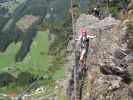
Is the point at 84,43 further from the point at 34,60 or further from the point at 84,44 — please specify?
the point at 34,60

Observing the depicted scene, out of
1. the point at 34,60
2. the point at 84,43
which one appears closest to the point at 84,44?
the point at 84,43

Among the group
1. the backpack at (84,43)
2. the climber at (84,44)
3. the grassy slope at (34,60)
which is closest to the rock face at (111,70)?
the climber at (84,44)

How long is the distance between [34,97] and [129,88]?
111m

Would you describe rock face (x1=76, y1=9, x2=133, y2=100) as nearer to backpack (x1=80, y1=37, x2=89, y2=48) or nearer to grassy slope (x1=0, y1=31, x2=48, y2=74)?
backpack (x1=80, y1=37, x2=89, y2=48)

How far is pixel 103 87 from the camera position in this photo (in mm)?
17594

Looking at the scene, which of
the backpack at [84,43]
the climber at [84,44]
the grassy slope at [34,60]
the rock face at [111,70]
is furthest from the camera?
the grassy slope at [34,60]

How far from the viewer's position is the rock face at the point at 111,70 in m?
17.3

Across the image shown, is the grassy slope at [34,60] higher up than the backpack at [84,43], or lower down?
lower down

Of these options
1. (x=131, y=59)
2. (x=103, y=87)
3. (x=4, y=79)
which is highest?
(x=131, y=59)

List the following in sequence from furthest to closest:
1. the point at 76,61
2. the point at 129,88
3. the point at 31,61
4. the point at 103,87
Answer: the point at 31,61 < the point at 76,61 < the point at 103,87 < the point at 129,88

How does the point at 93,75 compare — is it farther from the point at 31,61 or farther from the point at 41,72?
the point at 31,61

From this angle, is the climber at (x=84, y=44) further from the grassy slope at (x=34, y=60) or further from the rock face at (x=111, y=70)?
the grassy slope at (x=34, y=60)

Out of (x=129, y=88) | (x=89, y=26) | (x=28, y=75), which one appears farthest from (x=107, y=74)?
(x=28, y=75)

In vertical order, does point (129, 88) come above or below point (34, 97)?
above
